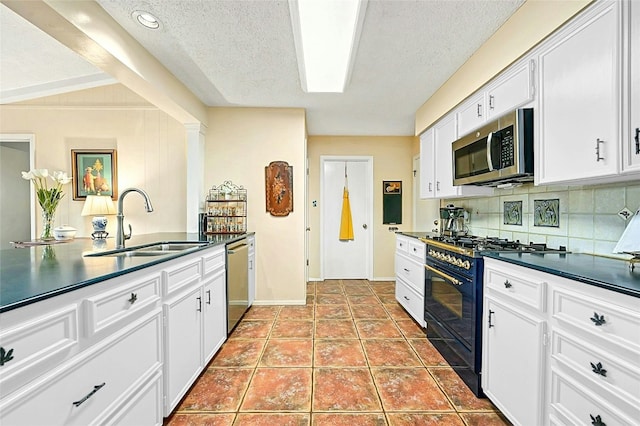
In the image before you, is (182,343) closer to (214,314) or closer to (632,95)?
(214,314)

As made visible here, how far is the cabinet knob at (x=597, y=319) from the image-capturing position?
3.61 ft

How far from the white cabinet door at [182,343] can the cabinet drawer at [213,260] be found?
0.59ft

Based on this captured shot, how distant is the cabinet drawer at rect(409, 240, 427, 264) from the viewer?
114 inches

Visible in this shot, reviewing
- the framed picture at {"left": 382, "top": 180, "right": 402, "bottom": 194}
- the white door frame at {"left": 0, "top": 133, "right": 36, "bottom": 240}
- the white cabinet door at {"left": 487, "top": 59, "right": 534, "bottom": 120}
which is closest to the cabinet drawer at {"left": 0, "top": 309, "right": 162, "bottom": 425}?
the white cabinet door at {"left": 487, "top": 59, "right": 534, "bottom": 120}

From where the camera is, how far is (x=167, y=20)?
2000 mm

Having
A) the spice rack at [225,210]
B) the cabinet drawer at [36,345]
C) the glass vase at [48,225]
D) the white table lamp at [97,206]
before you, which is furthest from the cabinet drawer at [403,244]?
the glass vase at [48,225]

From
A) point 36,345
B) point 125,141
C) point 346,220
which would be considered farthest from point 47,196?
point 346,220

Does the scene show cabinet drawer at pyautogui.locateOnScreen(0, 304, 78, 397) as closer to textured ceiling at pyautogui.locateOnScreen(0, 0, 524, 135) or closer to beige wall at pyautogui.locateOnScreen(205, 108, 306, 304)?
textured ceiling at pyautogui.locateOnScreen(0, 0, 524, 135)

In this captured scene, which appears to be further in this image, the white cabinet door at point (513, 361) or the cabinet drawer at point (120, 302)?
the white cabinet door at point (513, 361)

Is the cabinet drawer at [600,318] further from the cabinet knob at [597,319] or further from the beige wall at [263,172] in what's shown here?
the beige wall at [263,172]

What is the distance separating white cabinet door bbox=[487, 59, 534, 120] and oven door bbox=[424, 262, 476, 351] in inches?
45.8

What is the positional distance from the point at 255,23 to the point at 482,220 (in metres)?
2.64

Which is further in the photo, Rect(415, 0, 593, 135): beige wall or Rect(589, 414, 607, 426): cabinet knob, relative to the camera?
Rect(415, 0, 593, 135): beige wall

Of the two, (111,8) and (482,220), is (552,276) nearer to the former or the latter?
(482,220)
